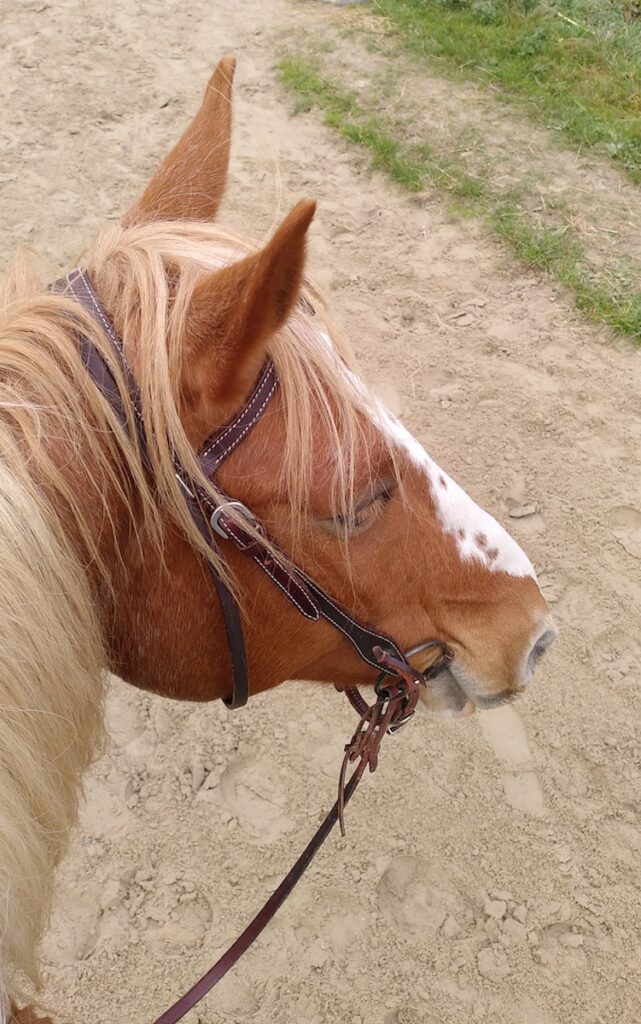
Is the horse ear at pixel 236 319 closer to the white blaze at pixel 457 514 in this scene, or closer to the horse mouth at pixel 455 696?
the white blaze at pixel 457 514

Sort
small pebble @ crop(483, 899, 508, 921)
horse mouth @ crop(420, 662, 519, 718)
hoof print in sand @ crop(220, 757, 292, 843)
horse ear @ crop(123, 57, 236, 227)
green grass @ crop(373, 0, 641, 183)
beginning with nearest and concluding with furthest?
horse ear @ crop(123, 57, 236, 227) < horse mouth @ crop(420, 662, 519, 718) < small pebble @ crop(483, 899, 508, 921) < hoof print in sand @ crop(220, 757, 292, 843) < green grass @ crop(373, 0, 641, 183)

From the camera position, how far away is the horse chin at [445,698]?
165cm

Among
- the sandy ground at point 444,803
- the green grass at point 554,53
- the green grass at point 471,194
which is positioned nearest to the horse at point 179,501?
the sandy ground at point 444,803

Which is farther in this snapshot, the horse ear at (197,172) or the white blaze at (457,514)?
the horse ear at (197,172)

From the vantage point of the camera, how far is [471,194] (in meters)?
4.45

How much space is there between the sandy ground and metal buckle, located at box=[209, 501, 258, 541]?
0.68 metres

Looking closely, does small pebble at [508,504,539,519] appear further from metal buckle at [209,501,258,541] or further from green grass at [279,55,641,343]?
metal buckle at [209,501,258,541]

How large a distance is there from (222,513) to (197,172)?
725 mm

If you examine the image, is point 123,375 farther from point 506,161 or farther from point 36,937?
point 506,161

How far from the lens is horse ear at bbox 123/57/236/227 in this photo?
1.47 m

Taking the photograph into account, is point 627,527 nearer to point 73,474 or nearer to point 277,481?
point 277,481

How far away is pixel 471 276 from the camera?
408 cm

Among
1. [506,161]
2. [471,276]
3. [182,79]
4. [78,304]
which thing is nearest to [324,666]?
[78,304]

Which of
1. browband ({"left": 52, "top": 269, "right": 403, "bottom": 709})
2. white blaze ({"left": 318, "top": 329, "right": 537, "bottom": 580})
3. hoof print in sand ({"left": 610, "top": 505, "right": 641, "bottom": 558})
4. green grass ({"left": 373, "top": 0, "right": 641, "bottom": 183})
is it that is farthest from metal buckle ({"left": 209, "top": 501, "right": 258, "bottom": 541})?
green grass ({"left": 373, "top": 0, "right": 641, "bottom": 183})
